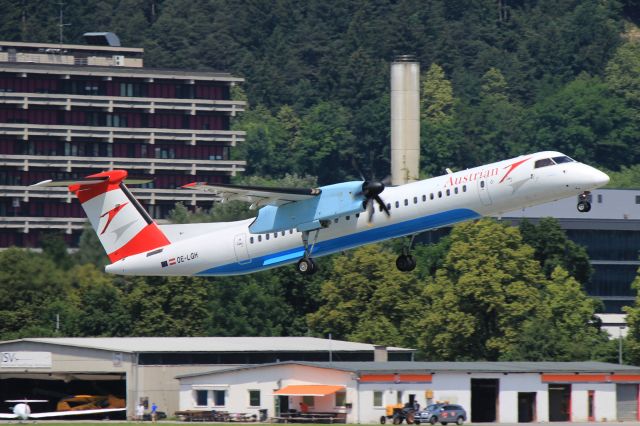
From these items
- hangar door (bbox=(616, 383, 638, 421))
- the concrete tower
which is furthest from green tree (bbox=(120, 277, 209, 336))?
the concrete tower

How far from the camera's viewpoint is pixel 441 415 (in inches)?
2788

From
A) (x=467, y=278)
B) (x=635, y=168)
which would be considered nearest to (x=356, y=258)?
(x=467, y=278)

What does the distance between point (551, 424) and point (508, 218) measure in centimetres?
5686

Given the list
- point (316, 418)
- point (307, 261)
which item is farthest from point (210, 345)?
point (307, 261)

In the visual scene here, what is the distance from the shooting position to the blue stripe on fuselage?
5553 centimetres

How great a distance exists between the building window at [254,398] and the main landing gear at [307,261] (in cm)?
2073

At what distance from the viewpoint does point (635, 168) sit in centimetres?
19238

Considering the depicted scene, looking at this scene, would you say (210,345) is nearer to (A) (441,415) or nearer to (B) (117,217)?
(A) (441,415)

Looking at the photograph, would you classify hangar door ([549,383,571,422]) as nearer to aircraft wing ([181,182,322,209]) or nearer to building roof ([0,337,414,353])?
building roof ([0,337,414,353])

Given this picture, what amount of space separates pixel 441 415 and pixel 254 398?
10483 millimetres

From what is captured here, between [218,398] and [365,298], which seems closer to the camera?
[218,398]

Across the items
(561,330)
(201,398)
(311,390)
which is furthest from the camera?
(561,330)

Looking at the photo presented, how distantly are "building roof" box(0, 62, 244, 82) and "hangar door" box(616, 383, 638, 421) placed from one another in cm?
7915

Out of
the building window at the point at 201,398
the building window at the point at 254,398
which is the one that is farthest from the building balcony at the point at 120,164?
the building window at the point at 254,398
